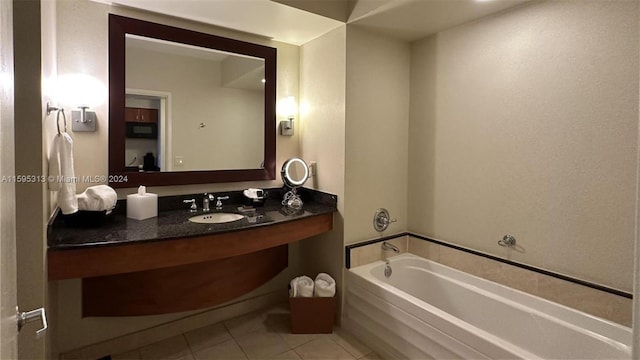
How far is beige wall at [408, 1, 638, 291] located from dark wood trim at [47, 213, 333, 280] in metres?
1.24

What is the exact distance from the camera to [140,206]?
206 centimetres

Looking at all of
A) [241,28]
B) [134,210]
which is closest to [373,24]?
[241,28]

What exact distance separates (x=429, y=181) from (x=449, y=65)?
0.89 metres

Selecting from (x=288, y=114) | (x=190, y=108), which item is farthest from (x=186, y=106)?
(x=288, y=114)

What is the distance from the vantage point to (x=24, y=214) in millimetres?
1313

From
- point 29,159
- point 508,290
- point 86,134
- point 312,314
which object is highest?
point 86,134

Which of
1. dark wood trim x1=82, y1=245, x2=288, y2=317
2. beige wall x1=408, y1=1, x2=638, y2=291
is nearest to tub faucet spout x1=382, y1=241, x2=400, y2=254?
beige wall x1=408, y1=1, x2=638, y2=291

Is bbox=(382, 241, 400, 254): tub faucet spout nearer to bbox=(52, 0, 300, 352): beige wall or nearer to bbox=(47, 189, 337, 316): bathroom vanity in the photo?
bbox=(47, 189, 337, 316): bathroom vanity

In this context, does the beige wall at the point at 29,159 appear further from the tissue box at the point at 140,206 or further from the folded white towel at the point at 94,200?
the tissue box at the point at 140,206

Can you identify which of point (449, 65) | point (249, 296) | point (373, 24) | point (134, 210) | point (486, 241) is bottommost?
point (249, 296)

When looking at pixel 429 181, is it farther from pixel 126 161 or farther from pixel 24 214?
pixel 24 214

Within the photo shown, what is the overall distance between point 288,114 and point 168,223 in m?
1.33

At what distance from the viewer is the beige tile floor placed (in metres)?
2.15

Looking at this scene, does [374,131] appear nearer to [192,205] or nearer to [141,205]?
[192,205]
